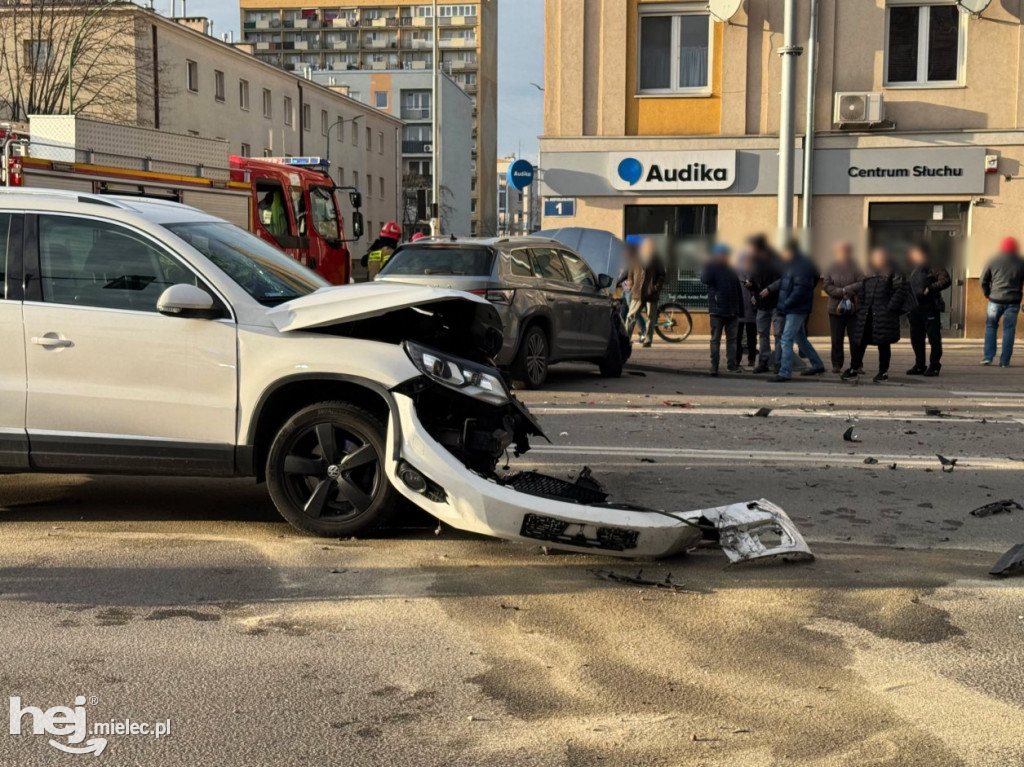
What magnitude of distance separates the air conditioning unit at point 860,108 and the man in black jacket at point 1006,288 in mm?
5596

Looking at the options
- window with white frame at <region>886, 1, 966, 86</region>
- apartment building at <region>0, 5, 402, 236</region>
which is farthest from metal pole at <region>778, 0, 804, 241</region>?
apartment building at <region>0, 5, 402, 236</region>

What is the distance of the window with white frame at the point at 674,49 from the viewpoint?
2194 cm

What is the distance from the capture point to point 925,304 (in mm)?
14977

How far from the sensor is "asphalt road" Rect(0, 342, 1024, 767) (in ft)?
12.0

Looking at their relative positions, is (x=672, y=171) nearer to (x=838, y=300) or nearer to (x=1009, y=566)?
(x=838, y=300)

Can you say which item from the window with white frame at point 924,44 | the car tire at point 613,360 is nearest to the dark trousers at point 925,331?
the car tire at point 613,360

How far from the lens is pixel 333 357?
19.1 feet

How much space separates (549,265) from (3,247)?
7.66 metres

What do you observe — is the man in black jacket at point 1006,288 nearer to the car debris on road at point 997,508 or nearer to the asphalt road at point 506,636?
the asphalt road at point 506,636

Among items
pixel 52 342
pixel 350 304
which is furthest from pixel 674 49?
pixel 52 342

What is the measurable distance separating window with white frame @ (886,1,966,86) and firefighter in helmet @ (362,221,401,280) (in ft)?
31.5

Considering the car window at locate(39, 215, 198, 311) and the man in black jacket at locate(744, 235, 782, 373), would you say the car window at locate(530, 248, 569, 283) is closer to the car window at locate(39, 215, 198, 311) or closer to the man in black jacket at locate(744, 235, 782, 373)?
the man in black jacket at locate(744, 235, 782, 373)

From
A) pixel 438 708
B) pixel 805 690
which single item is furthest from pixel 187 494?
pixel 805 690

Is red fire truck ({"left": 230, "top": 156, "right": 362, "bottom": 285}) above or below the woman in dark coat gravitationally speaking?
above
